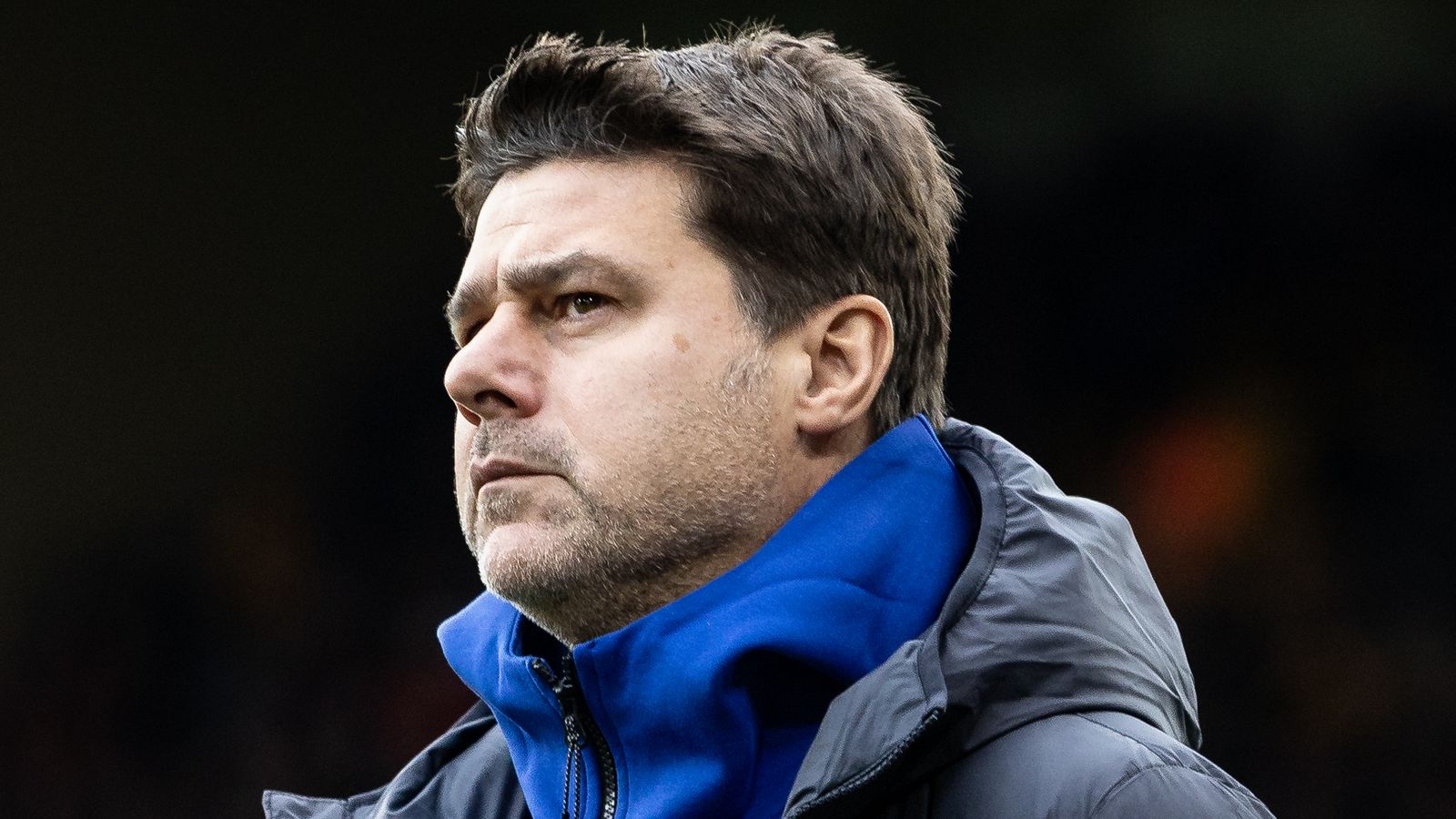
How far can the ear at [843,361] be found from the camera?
4.40 ft

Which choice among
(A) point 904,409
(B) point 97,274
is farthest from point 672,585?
(B) point 97,274

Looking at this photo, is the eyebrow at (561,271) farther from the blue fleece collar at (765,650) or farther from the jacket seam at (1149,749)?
the jacket seam at (1149,749)

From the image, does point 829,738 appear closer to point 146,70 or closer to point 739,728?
point 739,728

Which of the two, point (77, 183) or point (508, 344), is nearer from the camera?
point (508, 344)

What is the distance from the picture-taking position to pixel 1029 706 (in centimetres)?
111

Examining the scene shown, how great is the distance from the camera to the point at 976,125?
3.92m

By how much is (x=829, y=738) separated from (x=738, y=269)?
423mm

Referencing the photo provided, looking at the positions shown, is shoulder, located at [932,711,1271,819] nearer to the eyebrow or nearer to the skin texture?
the skin texture

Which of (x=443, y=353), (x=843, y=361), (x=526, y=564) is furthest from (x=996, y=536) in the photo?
(x=443, y=353)

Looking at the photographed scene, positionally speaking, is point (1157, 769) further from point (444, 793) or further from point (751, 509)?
point (444, 793)

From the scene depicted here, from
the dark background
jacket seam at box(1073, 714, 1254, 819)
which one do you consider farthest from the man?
the dark background

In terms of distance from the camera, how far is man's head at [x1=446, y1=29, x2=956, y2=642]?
1262 millimetres

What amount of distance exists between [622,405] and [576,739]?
0.26 m

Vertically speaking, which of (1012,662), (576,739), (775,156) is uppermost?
(775,156)
